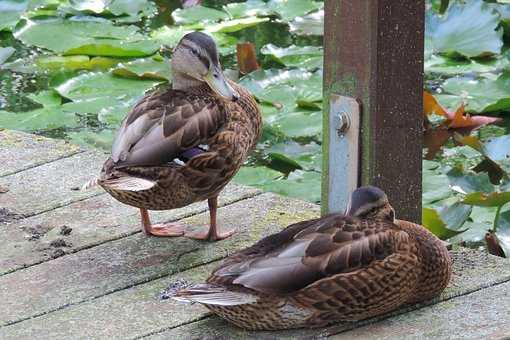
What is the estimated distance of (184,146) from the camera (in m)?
4.12

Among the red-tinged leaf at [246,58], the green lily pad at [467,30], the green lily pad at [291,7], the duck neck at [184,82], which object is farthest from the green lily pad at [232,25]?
the duck neck at [184,82]

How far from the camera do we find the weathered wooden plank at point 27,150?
5.05 meters

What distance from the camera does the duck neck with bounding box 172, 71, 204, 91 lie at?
14.6ft

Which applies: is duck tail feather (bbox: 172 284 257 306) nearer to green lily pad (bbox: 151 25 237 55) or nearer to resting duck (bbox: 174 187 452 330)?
resting duck (bbox: 174 187 452 330)

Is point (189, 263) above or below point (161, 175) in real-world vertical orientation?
below

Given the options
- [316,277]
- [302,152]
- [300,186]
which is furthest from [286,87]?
[316,277]

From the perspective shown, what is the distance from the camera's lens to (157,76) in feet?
21.0

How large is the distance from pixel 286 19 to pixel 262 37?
22cm

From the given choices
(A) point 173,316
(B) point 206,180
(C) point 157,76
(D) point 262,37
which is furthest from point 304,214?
(D) point 262,37

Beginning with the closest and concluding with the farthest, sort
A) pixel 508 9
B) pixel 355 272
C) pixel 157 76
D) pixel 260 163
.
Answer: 1. pixel 355 272
2. pixel 260 163
3. pixel 157 76
4. pixel 508 9

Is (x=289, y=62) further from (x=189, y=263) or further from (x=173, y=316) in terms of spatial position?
(x=173, y=316)

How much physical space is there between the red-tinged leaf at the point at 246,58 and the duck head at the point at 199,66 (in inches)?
72.3

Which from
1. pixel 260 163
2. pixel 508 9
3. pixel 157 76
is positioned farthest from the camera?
pixel 508 9

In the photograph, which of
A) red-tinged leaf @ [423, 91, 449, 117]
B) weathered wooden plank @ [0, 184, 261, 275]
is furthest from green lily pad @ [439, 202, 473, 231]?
red-tinged leaf @ [423, 91, 449, 117]
